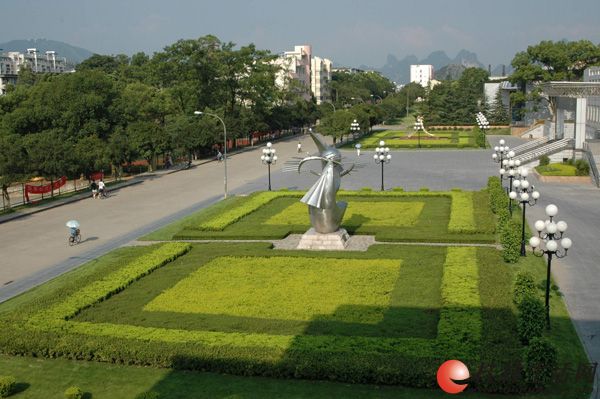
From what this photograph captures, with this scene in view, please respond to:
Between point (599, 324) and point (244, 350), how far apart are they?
8.87 meters

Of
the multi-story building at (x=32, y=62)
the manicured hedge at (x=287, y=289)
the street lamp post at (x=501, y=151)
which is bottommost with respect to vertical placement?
the manicured hedge at (x=287, y=289)

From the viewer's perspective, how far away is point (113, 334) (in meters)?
15.4

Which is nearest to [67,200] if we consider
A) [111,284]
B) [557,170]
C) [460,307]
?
[111,284]

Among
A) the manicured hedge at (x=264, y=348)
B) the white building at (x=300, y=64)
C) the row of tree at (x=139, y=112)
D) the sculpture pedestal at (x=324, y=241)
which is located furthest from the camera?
the white building at (x=300, y=64)

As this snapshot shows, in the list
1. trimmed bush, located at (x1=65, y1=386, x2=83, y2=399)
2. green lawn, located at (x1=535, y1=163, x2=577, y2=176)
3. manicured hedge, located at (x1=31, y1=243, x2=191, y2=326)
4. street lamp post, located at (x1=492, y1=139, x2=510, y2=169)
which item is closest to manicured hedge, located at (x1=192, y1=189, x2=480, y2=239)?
street lamp post, located at (x1=492, y1=139, x2=510, y2=169)

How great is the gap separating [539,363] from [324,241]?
11957 mm

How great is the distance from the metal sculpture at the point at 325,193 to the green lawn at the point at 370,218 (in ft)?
8.02

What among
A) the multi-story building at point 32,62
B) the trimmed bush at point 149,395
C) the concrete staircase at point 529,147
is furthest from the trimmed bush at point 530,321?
the multi-story building at point 32,62

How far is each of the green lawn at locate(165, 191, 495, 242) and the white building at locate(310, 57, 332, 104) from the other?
108 m

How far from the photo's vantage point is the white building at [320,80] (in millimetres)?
140375

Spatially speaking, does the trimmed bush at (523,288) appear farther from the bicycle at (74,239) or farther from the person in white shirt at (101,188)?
the person in white shirt at (101,188)

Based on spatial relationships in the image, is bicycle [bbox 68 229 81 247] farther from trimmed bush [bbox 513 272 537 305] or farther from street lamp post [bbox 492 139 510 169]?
street lamp post [bbox 492 139 510 169]

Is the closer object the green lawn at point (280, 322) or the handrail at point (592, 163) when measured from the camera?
the green lawn at point (280, 322)

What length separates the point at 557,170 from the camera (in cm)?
4088
